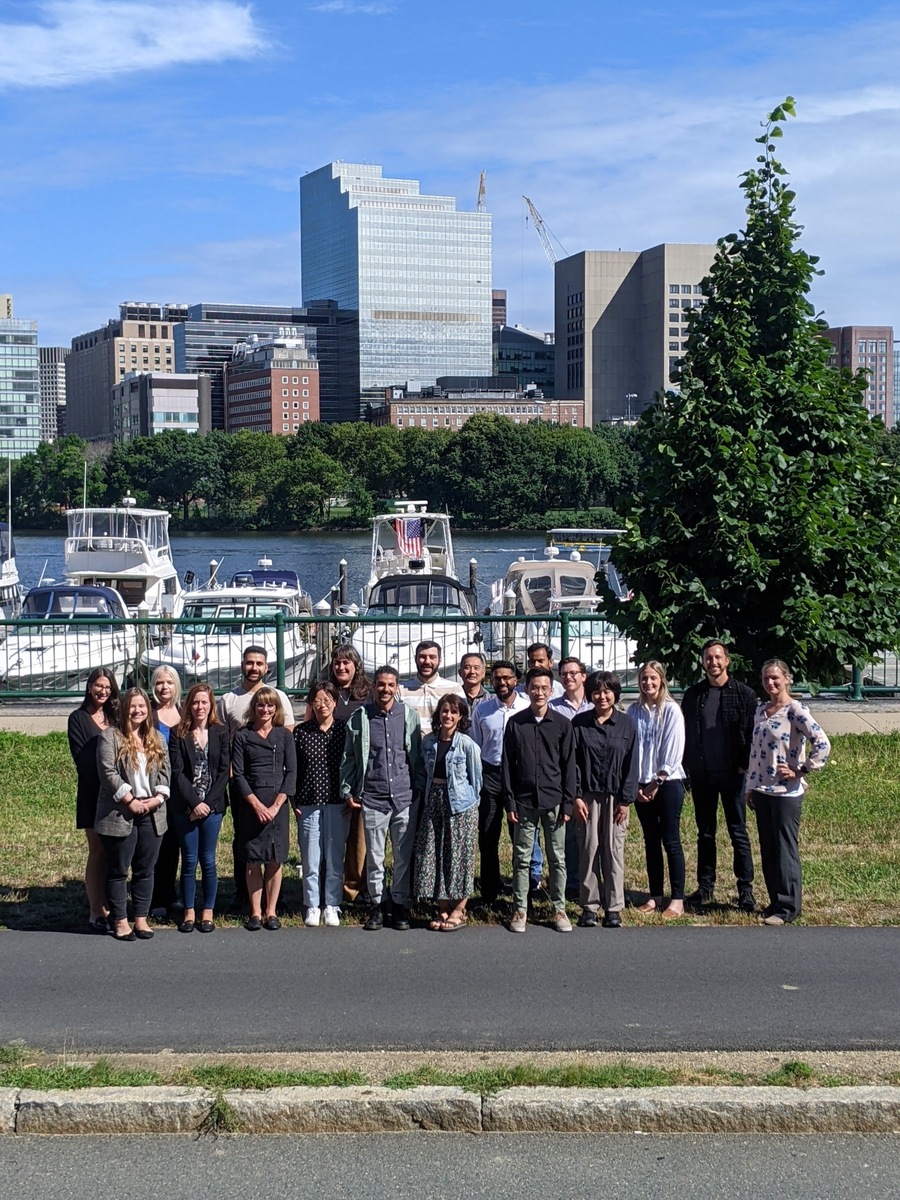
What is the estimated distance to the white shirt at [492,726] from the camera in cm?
1000

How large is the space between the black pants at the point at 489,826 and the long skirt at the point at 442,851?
19.0 inches

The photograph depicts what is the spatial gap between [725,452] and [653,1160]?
7.79 metres

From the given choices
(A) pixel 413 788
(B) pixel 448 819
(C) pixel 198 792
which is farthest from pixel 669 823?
(C) pixel 198 792

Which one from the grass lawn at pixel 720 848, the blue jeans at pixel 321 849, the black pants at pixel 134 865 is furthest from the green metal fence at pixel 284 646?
the black pants at pixel 134 865

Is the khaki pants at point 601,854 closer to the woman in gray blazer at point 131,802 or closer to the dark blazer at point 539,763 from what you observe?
the dark blazer at point 539,763

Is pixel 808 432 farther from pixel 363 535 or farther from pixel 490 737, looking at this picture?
pixel 363 535

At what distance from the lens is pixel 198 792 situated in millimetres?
9430

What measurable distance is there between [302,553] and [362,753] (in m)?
92.4

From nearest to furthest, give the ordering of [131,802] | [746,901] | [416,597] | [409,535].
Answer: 1. [131,802]
2. [746,901]
3. [416,597]
4. [409,535]

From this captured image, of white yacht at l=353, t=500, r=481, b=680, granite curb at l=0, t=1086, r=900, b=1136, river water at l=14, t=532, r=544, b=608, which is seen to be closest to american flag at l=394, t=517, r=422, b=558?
white yacht at l=353, t=500, r=481, b=680

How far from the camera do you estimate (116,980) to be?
27.2 feet

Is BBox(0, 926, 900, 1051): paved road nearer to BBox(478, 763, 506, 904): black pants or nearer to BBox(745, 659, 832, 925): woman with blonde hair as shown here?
BBox(745, 659, 832, 925): woman with blonde hair

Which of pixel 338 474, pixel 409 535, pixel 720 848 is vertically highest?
pixel 338 474

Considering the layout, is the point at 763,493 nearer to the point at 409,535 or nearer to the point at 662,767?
the point at 662,767
